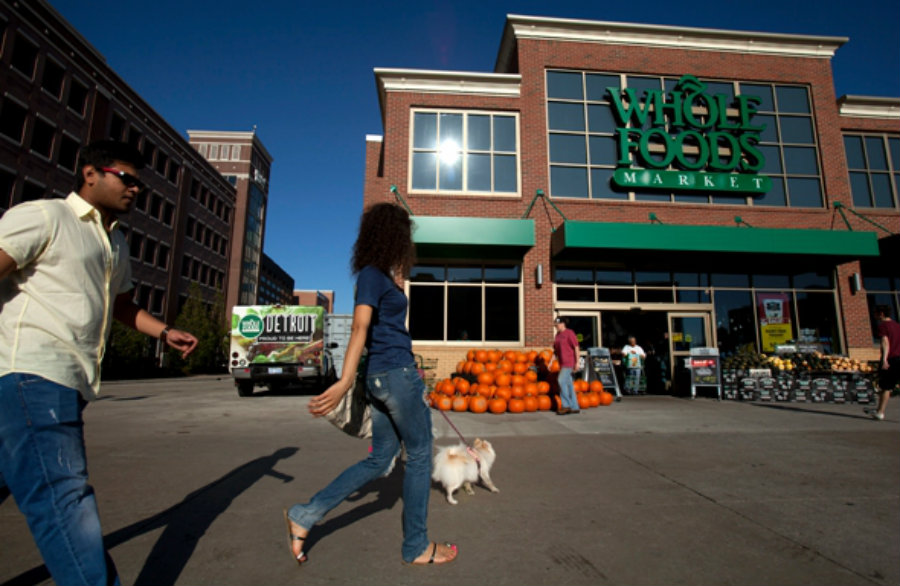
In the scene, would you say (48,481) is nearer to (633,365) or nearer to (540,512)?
(540,512)

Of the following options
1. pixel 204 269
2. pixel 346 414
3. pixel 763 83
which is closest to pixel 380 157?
pixel 763 83

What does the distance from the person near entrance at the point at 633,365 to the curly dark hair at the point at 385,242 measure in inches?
403

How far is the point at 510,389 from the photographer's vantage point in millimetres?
8891

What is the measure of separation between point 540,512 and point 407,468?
1274 millimetres

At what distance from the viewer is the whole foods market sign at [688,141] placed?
13398 mm

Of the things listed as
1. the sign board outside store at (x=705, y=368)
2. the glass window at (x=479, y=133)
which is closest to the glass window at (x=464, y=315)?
the glass window at (x=479, y=133)

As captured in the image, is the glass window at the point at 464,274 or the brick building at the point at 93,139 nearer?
the glass window at the point at 464,274

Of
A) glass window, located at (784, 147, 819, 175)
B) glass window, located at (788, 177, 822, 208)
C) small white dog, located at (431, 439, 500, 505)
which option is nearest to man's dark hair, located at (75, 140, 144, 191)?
small white dog, located at (431, 439, 500, 505)

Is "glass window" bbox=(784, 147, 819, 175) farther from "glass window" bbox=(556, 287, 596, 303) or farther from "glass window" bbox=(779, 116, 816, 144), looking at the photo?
"glass window" bbox=(556, 287, 596, 303)

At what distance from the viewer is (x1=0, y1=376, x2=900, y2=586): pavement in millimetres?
2365

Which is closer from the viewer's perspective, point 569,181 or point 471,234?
point 471,234

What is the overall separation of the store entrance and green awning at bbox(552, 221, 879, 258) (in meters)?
2.32

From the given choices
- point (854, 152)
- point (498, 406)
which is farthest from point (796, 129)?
Result: point (498, 406)

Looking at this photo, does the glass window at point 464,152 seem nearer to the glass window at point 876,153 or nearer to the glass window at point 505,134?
the glass window at point 505,134
